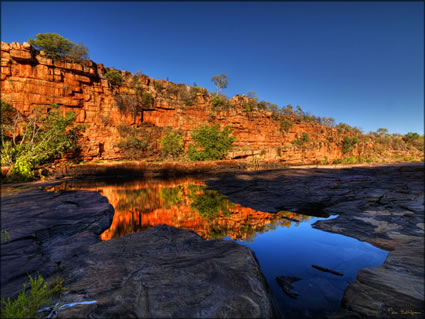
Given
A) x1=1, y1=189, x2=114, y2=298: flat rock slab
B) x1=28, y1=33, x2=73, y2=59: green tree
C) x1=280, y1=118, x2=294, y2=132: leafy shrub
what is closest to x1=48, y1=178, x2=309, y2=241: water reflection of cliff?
x1=1, y1=189, x2=114, y2=298: flat rock slab

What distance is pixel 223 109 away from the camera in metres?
31.6

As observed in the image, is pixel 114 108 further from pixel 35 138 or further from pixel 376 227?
pixel 376 227

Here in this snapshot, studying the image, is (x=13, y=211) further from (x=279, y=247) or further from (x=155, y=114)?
(x=155, y=114)

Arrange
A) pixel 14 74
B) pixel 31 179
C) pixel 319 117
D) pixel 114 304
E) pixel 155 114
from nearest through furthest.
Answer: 1. pixel 114 304
2. pixel 31 179
3. pixel 14 74
4. pixel 155 114
5. pixel 319 117

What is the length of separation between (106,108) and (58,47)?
8.09 meters

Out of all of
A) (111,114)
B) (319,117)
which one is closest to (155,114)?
(111,114)

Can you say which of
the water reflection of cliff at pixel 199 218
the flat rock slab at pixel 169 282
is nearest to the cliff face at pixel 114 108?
the water reflection of cliff at pixel 199 218

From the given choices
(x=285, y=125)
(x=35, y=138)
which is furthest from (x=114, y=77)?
(x=285, y=125)

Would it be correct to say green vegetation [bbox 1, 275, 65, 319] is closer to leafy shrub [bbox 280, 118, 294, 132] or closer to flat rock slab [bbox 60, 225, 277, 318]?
flat rock slab [bbox 60, 225, 277, 318]

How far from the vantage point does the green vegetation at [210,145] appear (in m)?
21.7

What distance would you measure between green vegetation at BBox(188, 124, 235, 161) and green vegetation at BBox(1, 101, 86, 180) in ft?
37.2

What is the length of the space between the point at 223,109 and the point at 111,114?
16.4 meters

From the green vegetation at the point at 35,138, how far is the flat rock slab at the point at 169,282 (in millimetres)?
11397

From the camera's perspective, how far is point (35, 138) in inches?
611
